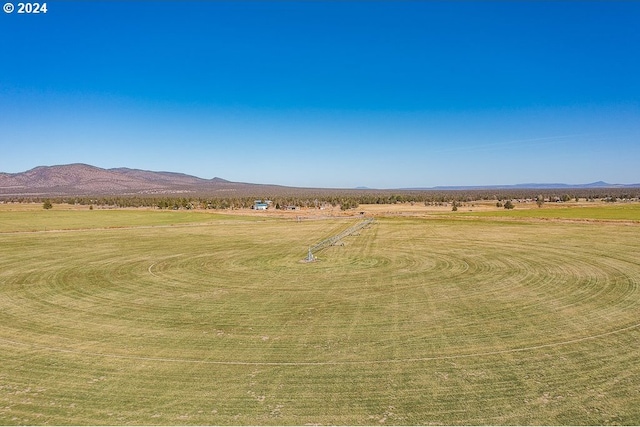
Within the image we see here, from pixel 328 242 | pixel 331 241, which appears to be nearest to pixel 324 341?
pixel 328 242


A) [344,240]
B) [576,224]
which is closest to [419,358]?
[344,240]

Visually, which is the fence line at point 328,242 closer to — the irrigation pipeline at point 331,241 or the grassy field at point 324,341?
the irrigation pipeline at point 331,241

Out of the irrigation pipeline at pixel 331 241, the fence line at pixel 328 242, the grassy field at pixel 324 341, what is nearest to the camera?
the grassy field at pixel 324 341

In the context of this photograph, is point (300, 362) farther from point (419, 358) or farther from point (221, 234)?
point (221, 234)

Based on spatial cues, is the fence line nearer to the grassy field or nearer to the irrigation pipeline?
the irrigation pipeline

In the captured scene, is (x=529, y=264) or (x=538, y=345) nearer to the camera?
(x=538, y=345)

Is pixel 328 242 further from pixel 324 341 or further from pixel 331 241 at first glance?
pixel 324 341

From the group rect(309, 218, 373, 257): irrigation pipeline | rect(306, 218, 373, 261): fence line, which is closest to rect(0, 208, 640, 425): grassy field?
rect(306, 218, 373, 261): fence line

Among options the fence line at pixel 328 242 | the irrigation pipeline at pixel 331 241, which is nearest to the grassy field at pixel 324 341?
the fence line at pixel 328 242
